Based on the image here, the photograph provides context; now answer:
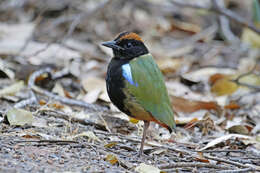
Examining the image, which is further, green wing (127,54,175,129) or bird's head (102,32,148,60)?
bird's head (102,32,148,60)

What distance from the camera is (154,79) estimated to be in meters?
3.85

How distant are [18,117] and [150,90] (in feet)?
3.85

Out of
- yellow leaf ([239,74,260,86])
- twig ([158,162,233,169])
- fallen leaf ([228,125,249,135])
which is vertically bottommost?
twig ([158,162,233,169])

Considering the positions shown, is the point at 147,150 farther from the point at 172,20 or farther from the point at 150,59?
the point at 172,20

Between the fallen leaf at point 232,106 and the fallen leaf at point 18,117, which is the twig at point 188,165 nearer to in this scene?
the fallen leaf at point 18,117

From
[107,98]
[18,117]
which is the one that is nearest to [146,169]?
[18,117]

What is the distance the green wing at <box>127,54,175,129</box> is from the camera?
12.3 ft

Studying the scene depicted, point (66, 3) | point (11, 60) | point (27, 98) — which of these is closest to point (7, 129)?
point (27, 98)

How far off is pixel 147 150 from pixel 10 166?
141 cm

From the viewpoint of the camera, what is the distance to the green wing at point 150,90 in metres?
3.74

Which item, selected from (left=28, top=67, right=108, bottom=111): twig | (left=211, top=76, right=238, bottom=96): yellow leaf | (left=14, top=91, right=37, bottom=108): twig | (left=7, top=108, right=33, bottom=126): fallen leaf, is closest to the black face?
(left=7, top=108, right=33, bottom=126): fallen leaf

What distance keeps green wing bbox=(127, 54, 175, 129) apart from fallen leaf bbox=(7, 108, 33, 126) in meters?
0.96

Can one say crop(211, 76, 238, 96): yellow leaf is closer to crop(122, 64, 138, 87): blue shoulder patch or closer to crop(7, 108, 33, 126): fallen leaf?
crop(122, 64, 138, 87): blue shoulder patch

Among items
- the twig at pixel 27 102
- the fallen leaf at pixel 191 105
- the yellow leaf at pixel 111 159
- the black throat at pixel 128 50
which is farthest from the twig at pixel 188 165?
the fallen leaf at pixel 191 105
